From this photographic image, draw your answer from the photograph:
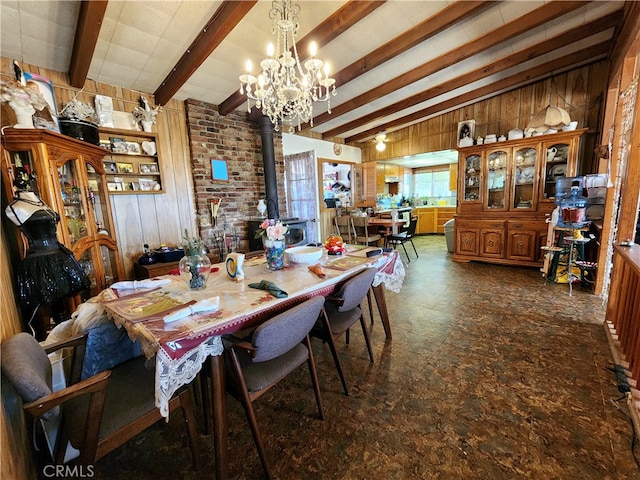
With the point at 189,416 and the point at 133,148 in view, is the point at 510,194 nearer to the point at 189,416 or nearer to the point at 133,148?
the point at 189,416

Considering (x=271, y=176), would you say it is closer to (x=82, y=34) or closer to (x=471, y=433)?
(x=82, y=34)

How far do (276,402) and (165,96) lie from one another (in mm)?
3326

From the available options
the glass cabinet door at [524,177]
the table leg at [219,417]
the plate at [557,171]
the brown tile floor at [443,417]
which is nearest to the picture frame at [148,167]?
the brown tile floor at [443,417]

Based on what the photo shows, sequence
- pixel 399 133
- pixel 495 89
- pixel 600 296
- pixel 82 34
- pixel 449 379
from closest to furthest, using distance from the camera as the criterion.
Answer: pixel 449 379
pixel 82 34
pixel 600 296
pixel 495 89
pixel 399 133

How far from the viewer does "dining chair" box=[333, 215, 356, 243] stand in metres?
4.97

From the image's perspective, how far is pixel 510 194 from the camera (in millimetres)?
4293

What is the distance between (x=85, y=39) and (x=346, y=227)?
4089mm

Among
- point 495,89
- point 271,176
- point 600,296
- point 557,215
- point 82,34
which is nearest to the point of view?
point 82,34

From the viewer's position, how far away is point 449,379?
178 centimetres

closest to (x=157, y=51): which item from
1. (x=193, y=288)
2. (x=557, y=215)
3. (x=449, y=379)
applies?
(x=193, y=288)

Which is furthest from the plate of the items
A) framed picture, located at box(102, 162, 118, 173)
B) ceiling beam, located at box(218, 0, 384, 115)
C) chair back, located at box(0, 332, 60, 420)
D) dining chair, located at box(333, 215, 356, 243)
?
framed picture, located at box(102, 162, 118, 173)

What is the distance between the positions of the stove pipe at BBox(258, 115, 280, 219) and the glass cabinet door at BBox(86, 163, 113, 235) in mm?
1972

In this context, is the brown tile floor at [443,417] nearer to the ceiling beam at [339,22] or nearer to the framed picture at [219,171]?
the framed picture at [219,171]

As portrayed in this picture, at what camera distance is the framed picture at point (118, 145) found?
9.13ft
